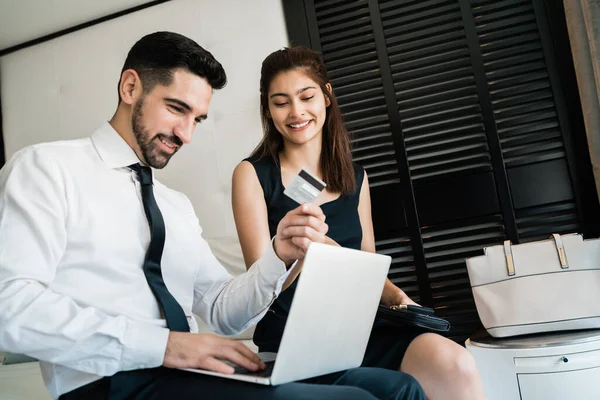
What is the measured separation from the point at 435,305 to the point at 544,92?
1.04m

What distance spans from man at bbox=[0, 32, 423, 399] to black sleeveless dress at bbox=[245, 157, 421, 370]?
20 centimetres

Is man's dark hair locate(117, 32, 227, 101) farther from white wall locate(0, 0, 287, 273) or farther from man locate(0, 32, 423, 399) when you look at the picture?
white wall locate(0, 0, 287, 273)

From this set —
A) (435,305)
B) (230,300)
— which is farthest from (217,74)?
(435,305)

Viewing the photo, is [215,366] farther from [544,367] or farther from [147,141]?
[544,367]

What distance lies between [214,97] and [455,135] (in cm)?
117

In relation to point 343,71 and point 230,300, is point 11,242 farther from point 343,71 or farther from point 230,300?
point 343,71

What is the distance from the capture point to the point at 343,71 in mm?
2598

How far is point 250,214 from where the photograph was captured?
160 centimetres

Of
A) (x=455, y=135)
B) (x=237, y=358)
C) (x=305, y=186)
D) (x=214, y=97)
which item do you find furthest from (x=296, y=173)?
(x=214, y=97)

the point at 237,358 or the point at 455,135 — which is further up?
the point at 455,135

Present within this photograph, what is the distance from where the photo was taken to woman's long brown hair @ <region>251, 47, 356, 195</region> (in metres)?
1.75

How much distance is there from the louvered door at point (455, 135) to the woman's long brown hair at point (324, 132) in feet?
2.27

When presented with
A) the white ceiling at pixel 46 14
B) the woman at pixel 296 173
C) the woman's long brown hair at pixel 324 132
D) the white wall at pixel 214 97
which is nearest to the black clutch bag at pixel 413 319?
the woman at pixel 296 173

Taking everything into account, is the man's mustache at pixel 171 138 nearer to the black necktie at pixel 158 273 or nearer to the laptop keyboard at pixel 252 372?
the black necktie at pixel 158 273
